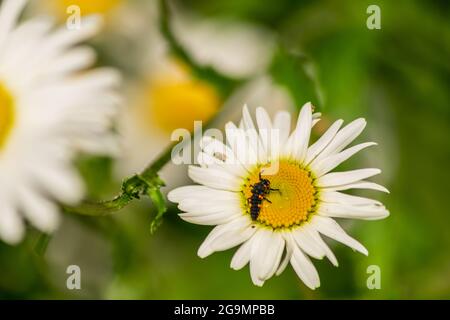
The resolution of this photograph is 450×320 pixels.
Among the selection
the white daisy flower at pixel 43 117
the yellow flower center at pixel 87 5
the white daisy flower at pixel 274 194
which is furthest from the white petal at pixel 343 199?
the yellow flower center at pixel 87 5

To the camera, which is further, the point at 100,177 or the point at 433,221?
the point at 433,221

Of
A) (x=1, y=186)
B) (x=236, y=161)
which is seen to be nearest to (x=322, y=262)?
(x=236, y=161)

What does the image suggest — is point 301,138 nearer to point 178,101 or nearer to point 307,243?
point 307,243

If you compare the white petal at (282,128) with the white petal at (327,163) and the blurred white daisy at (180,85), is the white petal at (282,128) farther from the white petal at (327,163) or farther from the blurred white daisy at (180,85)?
the blurred white daisy at (180,85)

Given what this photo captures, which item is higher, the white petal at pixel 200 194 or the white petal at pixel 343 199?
the white petal at pixel 200 194

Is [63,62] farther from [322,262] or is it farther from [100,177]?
[322,262]

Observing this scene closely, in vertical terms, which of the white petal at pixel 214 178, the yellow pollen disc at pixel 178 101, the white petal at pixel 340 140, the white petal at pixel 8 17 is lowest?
the white petal at pixel 214 178
